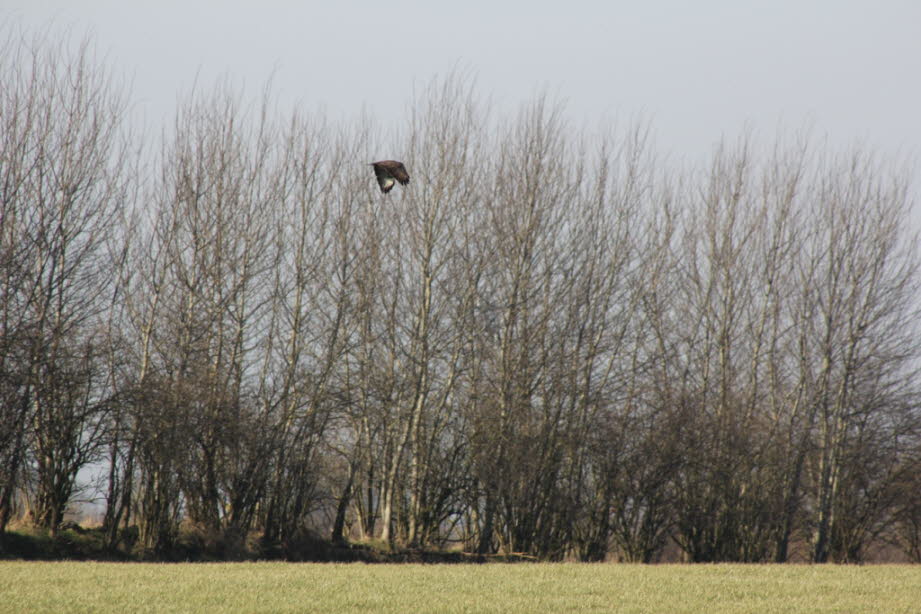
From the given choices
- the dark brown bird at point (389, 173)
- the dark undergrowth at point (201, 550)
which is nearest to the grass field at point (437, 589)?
the dark undergrowth at point (201, 550)

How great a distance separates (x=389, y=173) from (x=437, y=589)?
5430 millimetres

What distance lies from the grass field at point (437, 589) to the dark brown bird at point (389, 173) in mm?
5151

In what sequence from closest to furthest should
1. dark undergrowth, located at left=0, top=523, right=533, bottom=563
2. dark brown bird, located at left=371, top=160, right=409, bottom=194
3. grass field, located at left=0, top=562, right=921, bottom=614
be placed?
grass field, located at left=0, top=562, right=921, bottom=614 < dark brown bird, located at left=371, top=160, right=409, bottom=194 < dark undergrowth, located at left=0, top=523, right=533, bottom=563

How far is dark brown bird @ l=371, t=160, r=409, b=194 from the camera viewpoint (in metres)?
12.2

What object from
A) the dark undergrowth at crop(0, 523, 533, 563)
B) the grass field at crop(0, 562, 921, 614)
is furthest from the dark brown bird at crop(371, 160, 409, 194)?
the dark undergrowth at crop(0, 523, 533, 563)

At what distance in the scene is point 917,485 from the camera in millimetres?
22375

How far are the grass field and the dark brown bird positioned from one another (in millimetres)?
5151

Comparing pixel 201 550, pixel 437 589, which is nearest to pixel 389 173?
pixel 437 589

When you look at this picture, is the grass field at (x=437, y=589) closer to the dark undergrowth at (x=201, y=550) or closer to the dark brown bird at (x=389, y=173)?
the dark undergrowth at (x=201, y=550)

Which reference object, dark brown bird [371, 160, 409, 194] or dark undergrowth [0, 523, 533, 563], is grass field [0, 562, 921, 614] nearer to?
dark undergrowth [0, 523, 533, 563]

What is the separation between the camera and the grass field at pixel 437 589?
10.2 metres

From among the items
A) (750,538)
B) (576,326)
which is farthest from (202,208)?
(750,538)

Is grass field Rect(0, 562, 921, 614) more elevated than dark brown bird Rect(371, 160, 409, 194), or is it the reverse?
dark brown bird Rect(371, 160, 409, 194)

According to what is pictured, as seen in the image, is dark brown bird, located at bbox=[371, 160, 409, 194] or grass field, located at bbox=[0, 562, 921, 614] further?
dark brown bird, located at bbox=[371, 160, 409, 194]
